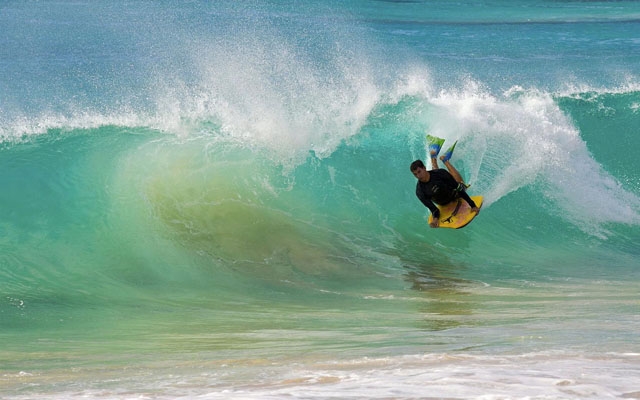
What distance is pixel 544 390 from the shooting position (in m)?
4.98

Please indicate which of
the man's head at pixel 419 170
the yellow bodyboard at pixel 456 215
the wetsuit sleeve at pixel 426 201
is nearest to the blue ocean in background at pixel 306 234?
the yellow bodyboard at pixel 456 215

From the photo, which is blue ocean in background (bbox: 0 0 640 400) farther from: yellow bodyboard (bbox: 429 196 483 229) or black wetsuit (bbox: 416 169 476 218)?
black wetsuit (bbox: 416 169 476 218)

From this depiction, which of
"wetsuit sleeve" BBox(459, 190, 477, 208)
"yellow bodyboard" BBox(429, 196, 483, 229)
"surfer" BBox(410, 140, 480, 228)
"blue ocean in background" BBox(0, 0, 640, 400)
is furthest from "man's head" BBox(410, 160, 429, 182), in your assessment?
"blue ocean in background" BBox(0, 0, 640, 400)

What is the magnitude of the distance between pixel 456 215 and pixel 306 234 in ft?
6.84

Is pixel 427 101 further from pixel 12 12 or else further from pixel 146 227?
pixel 12 12

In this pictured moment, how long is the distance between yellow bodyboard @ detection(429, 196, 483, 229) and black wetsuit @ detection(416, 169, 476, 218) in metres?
0.31

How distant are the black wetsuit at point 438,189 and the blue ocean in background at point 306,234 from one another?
897 millimetres

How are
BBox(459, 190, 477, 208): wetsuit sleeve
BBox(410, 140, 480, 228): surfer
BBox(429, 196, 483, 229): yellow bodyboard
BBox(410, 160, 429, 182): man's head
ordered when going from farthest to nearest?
BBox(429, 196, 483, 229): yellow bodyboard
BBox(459, 190, 477, 208): wetsuit sleeve
BBox(410, 140, 480, 228): surfer
BBox(410, 160, 429, 182): man's head

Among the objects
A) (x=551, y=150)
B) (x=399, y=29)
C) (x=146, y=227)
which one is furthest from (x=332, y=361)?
(x=399, y=29)

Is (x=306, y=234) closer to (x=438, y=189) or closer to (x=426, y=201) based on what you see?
(x=426, y=201)

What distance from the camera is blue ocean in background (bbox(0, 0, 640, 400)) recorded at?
20.0 ft

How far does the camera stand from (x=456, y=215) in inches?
422

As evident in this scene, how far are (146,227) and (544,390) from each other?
24.8 feet

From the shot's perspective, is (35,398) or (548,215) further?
(548,215)
